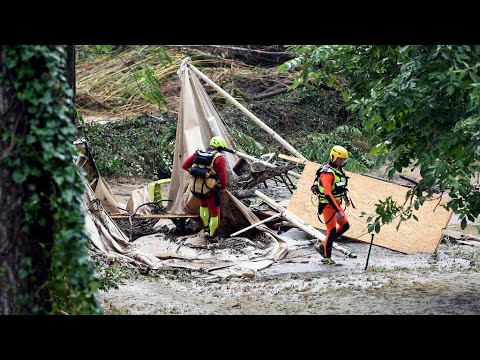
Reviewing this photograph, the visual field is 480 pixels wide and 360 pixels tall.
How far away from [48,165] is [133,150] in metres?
10.6

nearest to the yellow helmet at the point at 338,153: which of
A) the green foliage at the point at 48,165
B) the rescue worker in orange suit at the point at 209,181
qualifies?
the rescue worker in orange suit at the point at 209,181

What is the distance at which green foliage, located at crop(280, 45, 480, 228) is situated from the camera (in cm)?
645

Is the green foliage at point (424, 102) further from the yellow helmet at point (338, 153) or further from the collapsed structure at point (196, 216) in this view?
the collapsed structure at point (196, 216)

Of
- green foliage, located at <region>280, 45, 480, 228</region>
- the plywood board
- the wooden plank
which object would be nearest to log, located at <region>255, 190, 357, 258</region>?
the plywood board

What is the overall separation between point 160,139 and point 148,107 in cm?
204

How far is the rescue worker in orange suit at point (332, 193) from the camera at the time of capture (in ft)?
32.2

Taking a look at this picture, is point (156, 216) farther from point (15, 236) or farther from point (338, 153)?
point (15, 236)

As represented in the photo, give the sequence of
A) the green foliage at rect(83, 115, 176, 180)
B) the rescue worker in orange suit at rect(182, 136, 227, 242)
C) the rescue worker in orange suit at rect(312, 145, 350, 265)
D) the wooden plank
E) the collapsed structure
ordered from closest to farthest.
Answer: the collapsed structure, the rescue worker in orange suit at rect(312, 145, 350, 265), the rescue worker in orange suit at rect(182, 136, 227, 242), the wooden plank, the green foliage at rect(83, 115, 176, 180)

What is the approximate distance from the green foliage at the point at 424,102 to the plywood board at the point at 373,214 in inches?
121

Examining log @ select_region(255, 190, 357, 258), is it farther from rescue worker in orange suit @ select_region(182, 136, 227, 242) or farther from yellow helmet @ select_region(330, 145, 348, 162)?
yellow helmet @ select_region(330, 145, 348, 162)

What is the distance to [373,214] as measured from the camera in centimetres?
1113

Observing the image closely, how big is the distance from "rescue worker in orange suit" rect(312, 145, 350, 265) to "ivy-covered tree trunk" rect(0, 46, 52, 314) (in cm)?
566

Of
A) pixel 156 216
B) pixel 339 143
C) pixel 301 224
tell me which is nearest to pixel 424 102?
pixel 301 224
